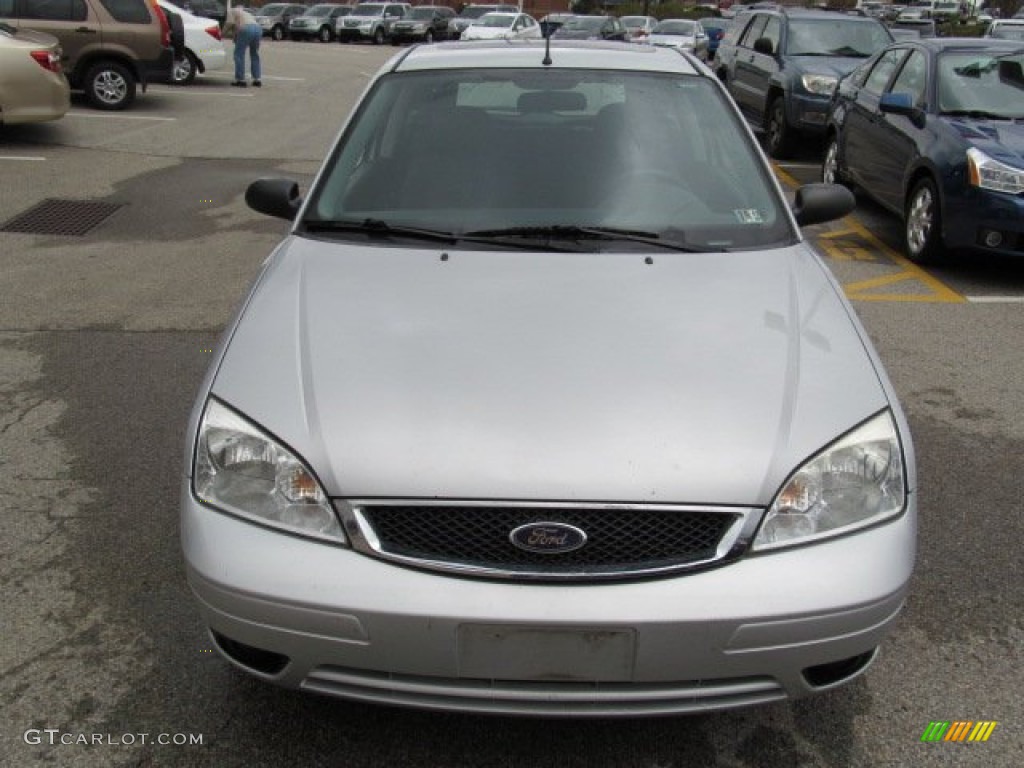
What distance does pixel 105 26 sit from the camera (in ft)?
45.9

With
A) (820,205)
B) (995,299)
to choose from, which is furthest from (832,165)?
(820,205)

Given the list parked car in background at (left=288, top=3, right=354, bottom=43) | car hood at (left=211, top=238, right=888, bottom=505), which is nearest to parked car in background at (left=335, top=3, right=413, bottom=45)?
parked car in background at (left=288, top=3, right=354, bottom=43)

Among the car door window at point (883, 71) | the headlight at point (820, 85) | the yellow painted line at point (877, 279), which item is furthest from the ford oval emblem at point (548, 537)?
the headlight at point (820, 85)

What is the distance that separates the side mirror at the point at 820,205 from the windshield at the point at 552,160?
31 cm

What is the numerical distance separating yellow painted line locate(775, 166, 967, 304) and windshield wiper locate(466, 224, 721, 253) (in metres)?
3.91

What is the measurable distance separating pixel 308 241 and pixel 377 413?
1.14 m

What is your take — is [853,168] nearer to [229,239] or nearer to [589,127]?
[229,239]

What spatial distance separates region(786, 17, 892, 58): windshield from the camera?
481 inches

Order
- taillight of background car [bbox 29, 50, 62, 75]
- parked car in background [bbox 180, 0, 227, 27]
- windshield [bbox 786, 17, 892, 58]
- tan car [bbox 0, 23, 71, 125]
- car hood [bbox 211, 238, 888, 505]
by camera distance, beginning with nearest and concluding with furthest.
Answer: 1. car hood [bbox 211, 238, 888, 505]
2. tan car [bbox 0, 23, 71, 125]
3. taillight of background car [bbox 29, 50, 62, 75]
4. windshield [bbox 786, 17, 892, 58]
5. parked car in background [bbox 180, 0, 227, 27]

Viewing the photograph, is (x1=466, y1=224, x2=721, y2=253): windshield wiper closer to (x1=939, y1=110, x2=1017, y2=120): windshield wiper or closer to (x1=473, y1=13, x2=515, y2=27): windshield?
(x1=939, y1=110, x2=1017, y2=120): windshield wiper

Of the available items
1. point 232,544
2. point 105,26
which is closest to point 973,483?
point 232,544

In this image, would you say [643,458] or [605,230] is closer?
[643,458]

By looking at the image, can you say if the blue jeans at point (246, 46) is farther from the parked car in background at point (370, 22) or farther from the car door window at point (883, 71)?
the parked car in background at point (370, 22)

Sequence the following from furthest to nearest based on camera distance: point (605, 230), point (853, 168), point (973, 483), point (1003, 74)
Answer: point (853, 168), point (1003, 74), point (973, 483), point (605, 230)
